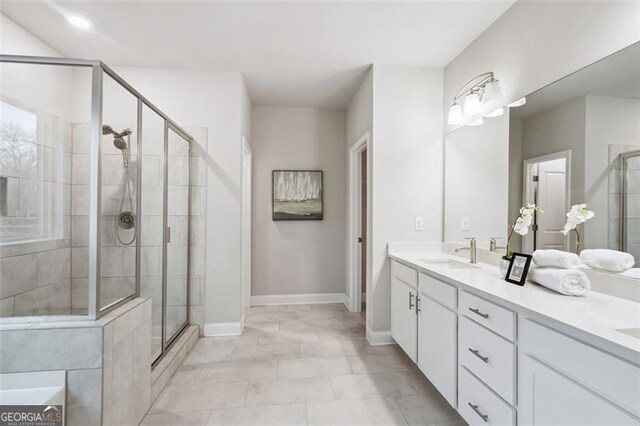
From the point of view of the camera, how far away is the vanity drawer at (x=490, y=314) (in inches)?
49.9

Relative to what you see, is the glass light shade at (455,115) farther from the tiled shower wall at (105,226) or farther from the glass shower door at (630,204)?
the tiled shower wall at (105,226)

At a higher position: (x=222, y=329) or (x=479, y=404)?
(x=479, y=404)

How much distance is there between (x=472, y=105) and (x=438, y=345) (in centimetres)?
189

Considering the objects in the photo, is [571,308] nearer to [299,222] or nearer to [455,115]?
[455,115]

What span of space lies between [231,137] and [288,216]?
1.37 metres

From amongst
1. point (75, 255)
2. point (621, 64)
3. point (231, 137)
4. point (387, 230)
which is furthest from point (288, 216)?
point (621, 64)

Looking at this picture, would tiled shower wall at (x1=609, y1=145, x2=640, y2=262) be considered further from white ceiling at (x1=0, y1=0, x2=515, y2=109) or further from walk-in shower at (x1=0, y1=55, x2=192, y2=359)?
walk-in shower at (x1=0, y1=55, x2=192, y2=359)

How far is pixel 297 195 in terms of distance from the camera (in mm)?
3984

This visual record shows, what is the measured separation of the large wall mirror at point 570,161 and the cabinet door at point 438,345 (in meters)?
0.70

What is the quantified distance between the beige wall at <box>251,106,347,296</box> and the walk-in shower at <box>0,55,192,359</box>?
5.08ft

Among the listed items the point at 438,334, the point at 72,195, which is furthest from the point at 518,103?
the point at 72,195

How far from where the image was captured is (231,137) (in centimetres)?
301

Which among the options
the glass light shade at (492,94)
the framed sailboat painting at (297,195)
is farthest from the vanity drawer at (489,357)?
the framed sailboat painting at (297,195)

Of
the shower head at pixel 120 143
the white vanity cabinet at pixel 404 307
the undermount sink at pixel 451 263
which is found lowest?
the white vanity cabinet at pixel 404 307
